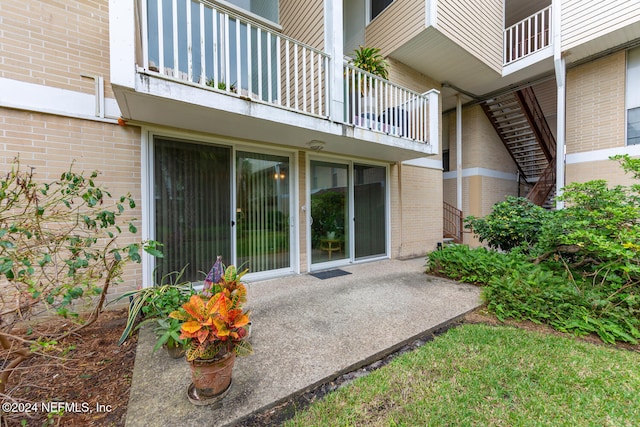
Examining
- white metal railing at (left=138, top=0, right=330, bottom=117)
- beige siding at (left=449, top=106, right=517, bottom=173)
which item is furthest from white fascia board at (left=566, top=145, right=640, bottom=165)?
white metal railing at (left=138, top=0, right=330, bottom=117)

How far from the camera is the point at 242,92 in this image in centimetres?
389

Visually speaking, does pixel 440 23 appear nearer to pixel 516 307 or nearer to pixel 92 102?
pixel 516 307

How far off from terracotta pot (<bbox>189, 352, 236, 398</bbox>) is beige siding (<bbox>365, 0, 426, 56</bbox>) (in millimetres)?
6745

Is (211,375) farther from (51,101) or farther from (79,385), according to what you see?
(51,101)

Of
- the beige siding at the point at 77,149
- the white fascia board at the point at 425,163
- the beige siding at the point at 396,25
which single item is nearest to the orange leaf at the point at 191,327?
the beige siding at the point at 77,149

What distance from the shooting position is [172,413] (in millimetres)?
1636

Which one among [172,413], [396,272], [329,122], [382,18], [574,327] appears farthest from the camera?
[382,18]

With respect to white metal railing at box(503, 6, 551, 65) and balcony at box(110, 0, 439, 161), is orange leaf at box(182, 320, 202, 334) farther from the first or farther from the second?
white metal railing at box(503, 6, 551, 65)

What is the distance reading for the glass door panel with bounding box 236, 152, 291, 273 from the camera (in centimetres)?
429

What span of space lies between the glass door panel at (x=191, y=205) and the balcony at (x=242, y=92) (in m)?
0.43

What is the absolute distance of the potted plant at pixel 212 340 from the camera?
159 centimetres

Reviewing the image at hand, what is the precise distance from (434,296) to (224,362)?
307 cm

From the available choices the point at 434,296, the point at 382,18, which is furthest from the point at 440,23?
the point at 434,296

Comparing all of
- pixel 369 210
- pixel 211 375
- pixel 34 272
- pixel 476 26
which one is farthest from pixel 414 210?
pixel 34 272
